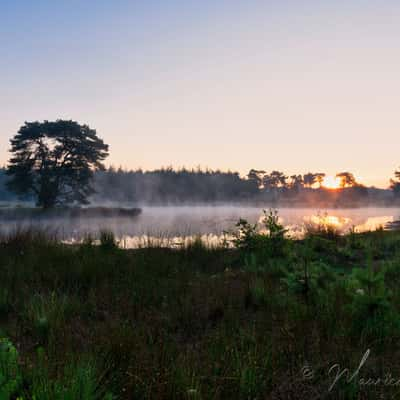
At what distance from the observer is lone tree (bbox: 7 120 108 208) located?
26406mm

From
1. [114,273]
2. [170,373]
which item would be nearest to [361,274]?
[170,373]

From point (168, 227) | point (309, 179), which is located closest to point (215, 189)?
point (309, 179)

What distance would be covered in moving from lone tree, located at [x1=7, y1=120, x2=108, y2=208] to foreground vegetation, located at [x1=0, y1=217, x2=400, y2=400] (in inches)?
893

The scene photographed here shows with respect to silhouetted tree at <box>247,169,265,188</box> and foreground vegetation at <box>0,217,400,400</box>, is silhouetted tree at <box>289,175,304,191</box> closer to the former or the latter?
silhouetted tree at <box>247,169,265,188</box>

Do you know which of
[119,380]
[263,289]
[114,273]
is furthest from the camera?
[114,273]

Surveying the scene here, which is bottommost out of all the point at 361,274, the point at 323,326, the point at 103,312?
the point at 103,312

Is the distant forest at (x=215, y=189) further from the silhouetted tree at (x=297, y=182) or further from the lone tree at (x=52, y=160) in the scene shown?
the lone tree at (x=52, y=160)

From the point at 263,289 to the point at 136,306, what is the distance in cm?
165

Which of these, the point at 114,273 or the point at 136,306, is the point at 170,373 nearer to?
the point at 136,306

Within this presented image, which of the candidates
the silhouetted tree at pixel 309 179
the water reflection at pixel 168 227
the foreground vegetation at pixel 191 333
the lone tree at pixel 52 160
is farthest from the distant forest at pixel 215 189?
the foreground vegetation at pixel 191 333

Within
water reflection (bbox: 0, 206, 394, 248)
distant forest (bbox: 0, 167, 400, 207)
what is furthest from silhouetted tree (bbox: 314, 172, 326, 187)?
water reflection (bbox: 0, 206, 394, 248)

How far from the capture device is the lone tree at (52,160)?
86.6 ft

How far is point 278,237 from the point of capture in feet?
24.9

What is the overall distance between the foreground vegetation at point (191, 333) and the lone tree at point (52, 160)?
2268 centimetres
